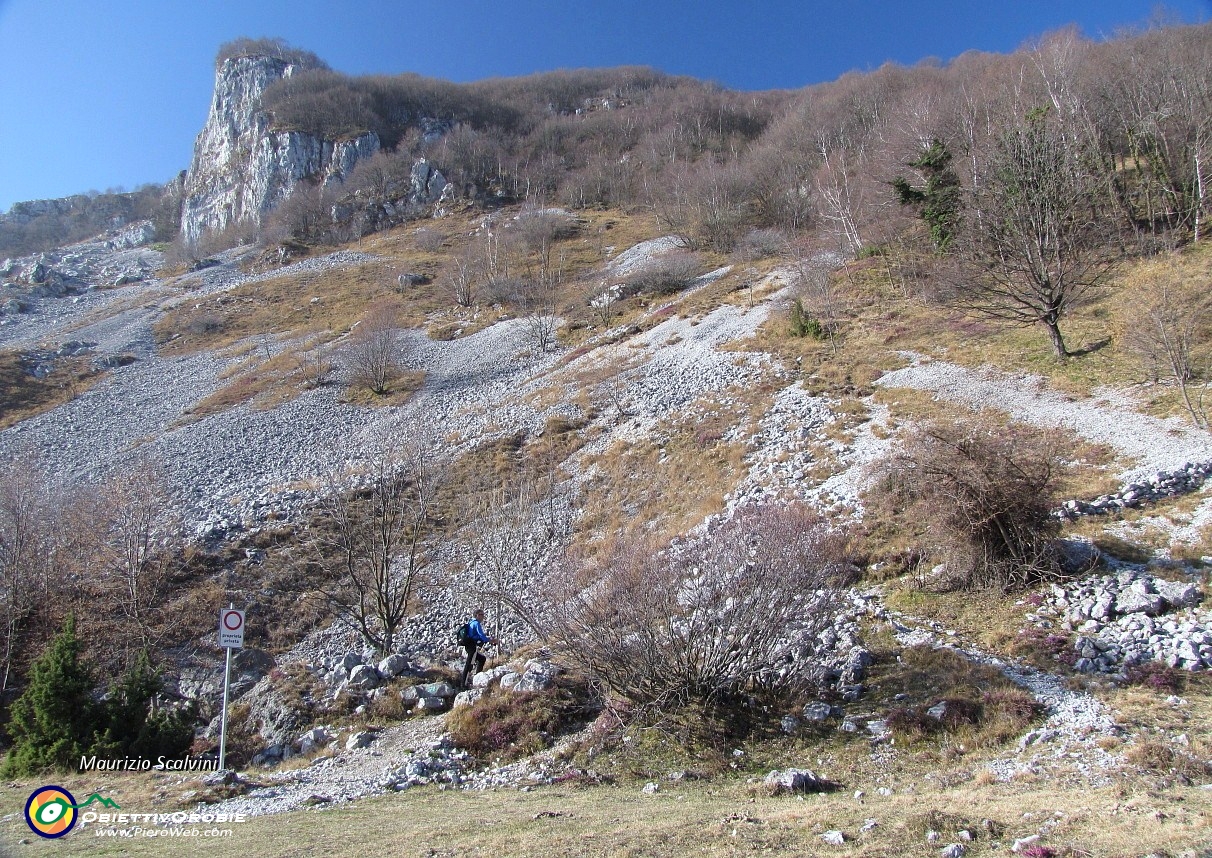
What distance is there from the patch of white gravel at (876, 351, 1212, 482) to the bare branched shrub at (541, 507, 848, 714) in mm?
8158

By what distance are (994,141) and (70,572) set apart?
3440cm

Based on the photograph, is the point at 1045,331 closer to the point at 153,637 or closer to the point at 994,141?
the point at 994,141

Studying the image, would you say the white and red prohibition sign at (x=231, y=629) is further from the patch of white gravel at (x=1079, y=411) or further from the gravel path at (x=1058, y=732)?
the patch of white gravel at (x=1079, y=411)

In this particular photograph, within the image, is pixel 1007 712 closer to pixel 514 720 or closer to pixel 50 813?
pixel 514 720

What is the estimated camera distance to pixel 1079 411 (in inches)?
623

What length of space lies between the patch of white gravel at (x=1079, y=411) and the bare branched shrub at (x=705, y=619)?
816 cm

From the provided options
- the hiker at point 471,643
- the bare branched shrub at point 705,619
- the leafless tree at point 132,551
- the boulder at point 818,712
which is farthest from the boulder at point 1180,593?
the leafless tree at point 132,551

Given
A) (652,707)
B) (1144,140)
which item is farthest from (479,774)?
(1144,140)

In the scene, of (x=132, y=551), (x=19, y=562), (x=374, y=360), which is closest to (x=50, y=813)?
(x=132, y=551)

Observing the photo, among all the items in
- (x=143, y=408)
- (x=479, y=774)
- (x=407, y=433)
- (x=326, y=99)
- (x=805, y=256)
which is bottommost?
(x=479, y=774)

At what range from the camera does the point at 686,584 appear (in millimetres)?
9000

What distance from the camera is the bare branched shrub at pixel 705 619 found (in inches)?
337

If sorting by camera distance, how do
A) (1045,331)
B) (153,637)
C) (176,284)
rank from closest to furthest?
1. (153,637)
2. (1045,331)
3. (176,284)

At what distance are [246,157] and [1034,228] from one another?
135320 millimetres
